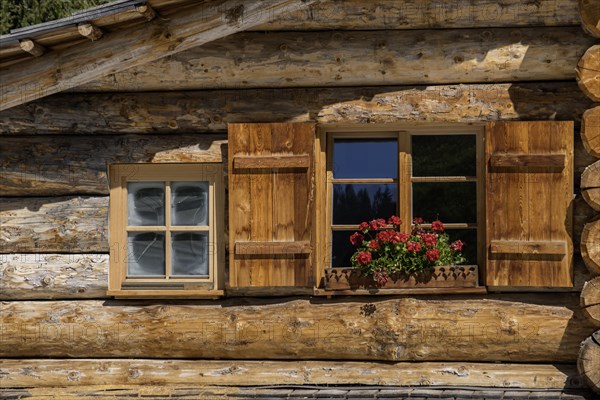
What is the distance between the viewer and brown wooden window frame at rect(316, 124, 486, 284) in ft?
26.2

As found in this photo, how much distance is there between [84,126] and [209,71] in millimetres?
1127

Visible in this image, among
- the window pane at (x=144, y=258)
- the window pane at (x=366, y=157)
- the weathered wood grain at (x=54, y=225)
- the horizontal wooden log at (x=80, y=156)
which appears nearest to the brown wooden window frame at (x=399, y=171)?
the window pane at (x=366, y=157)

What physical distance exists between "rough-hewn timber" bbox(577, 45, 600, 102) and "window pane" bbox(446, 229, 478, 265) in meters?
1.48

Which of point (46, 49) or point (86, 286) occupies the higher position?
point (46, 49)

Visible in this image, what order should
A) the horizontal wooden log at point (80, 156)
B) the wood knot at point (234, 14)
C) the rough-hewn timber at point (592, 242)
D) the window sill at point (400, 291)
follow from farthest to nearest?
→ the horizontal wooden log at point (80, 156) < the window sill at point (400, 291) < the rough-hewn timber at point (592, 242) < the wood knot at point (234, 14)

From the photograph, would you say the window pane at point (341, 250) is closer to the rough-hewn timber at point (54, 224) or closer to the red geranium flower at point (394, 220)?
the red geranium flower at point (394, 220)

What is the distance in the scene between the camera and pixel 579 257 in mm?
7840

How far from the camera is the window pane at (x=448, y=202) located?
324 inches

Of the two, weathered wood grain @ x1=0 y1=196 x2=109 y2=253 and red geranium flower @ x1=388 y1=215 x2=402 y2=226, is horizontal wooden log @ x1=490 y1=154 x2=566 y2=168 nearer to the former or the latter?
red geranium flower @ x1=388 y1=215 x2=402 y2=226

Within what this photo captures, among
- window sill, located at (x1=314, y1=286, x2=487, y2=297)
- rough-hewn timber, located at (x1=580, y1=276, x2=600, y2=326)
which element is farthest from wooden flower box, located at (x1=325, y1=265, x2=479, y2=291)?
rough-hewn timber, located at (x1=580, y1=276, x2=600, y2=326)

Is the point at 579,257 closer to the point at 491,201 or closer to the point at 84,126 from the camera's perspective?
the point at 491,201

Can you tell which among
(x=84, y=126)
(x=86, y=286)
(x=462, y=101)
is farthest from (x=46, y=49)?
(x=462, y=101)

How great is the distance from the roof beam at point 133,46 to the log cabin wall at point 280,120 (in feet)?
1.65

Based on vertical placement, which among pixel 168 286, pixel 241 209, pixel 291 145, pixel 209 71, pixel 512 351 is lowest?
pixel 512 351
